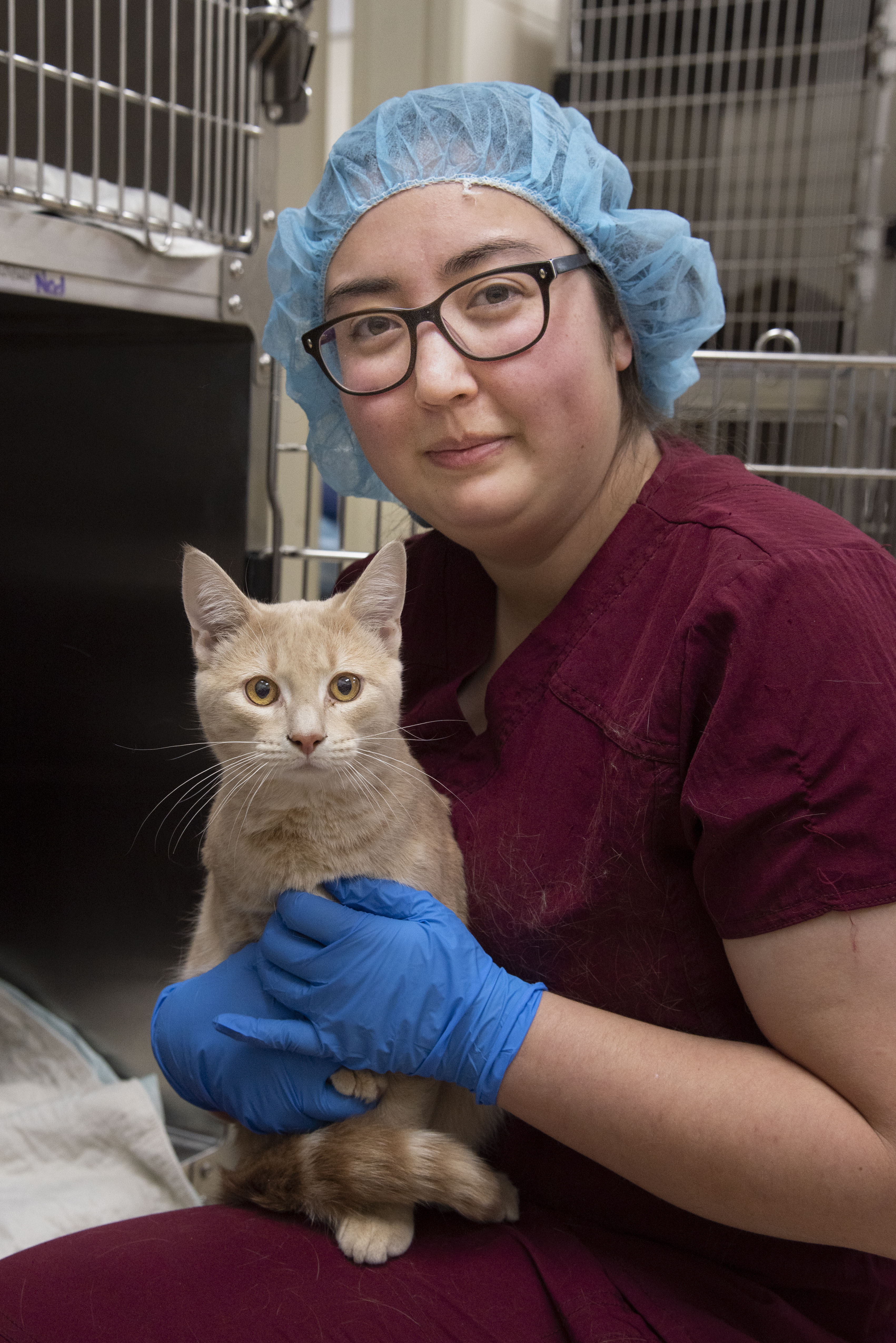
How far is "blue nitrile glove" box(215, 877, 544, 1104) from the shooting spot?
922 mm

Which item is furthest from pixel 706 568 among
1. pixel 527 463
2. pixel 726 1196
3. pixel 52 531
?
pixel 52 531

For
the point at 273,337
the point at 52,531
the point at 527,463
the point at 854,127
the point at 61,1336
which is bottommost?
the point at 61,1336

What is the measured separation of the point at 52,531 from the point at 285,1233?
103cm

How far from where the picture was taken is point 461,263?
995 mm

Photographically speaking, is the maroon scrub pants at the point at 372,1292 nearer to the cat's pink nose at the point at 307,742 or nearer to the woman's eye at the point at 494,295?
the cat's pink nose at the point at 307,742

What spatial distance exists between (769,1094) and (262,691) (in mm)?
607

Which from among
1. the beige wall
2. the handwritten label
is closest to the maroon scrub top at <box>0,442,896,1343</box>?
the handwritten label

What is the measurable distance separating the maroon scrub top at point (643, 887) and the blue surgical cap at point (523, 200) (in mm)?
245

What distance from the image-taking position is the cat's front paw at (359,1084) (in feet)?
3.18

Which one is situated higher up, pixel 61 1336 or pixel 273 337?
pixel 273 337

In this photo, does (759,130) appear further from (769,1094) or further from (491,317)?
(769,1094)

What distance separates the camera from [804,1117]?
2.62ft

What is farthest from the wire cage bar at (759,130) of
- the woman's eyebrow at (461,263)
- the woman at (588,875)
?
the woman's eyebrow at (461,263)

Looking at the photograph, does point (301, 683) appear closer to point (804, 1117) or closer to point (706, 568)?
point (706, 568)
